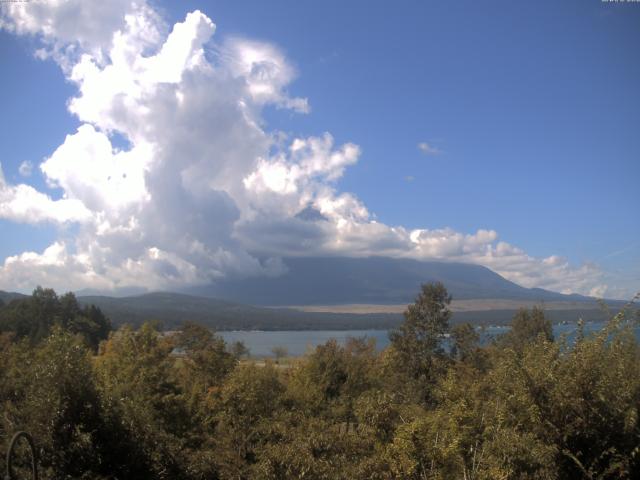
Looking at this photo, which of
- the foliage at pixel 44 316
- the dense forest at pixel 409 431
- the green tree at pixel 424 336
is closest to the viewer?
the dense forest at pixel 409 431

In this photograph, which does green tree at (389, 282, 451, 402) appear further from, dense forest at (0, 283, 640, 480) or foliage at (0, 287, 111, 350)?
foliage at (0, 287, 111, 350)

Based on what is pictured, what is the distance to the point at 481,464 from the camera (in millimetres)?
9453

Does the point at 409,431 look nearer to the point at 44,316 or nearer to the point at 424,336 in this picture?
Result: the point at 424,336

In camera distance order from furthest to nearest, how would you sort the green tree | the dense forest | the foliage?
the foliage → the green tree → the dense forest

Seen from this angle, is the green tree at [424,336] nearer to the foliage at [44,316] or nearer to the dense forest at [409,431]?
the dense forest at [409,431]

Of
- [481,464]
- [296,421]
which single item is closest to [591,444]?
[481,464]

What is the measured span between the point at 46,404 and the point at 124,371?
1374 cm

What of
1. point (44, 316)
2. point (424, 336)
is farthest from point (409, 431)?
point (44, 316)

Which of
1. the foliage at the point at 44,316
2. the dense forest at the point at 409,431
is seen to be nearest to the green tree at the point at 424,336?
the dense forest at the point at 409,431

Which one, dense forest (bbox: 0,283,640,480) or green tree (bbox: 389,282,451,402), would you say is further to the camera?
green tree (bbox: 389,282,451,402)

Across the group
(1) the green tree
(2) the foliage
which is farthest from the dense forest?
(2) the foliage

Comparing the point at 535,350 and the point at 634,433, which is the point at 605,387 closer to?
the point at 634,433

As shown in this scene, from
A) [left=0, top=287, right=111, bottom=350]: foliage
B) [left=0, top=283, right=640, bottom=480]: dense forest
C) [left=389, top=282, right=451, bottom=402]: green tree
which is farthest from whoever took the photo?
[left=0, top=287, right=111, bottom=350]: foliage

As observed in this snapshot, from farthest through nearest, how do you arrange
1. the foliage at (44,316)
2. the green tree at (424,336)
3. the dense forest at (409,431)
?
1. the foliage at (44,316)
2. the green tree at (424,336)
3. the dense forest at (409,431)
